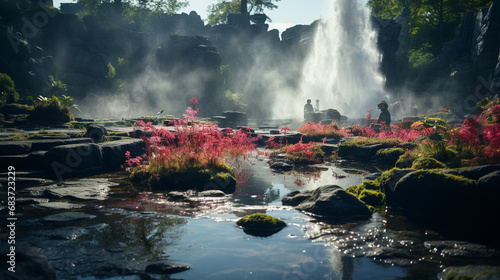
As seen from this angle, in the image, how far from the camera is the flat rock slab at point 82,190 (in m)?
6.27

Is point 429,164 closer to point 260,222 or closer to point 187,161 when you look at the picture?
point 260,222

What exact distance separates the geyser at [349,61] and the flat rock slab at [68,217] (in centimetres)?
4161

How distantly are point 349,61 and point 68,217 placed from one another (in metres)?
42.3

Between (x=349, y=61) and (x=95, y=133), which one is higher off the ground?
(x=349, y=61)

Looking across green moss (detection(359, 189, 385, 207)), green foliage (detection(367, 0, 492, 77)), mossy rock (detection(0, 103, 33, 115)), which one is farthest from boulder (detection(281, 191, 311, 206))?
green foliage (detection(367, 0, 492, 77))

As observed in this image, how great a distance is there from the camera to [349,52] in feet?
141

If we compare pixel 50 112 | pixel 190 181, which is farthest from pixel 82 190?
pixel 50 112

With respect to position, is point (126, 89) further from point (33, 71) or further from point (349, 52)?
point (349, 52)

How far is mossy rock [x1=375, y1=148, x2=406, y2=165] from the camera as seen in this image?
11.4 metres

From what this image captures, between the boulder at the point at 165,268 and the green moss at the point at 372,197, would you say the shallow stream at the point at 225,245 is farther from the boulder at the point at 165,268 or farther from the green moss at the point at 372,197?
the green moss at the point at 372,197

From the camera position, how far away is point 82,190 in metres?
6.70

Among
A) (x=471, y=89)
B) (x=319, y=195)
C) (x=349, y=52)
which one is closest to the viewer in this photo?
(x=319, y=195)

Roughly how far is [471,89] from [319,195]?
32.9m

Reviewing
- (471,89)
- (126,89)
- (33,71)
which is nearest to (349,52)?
(471,89)
